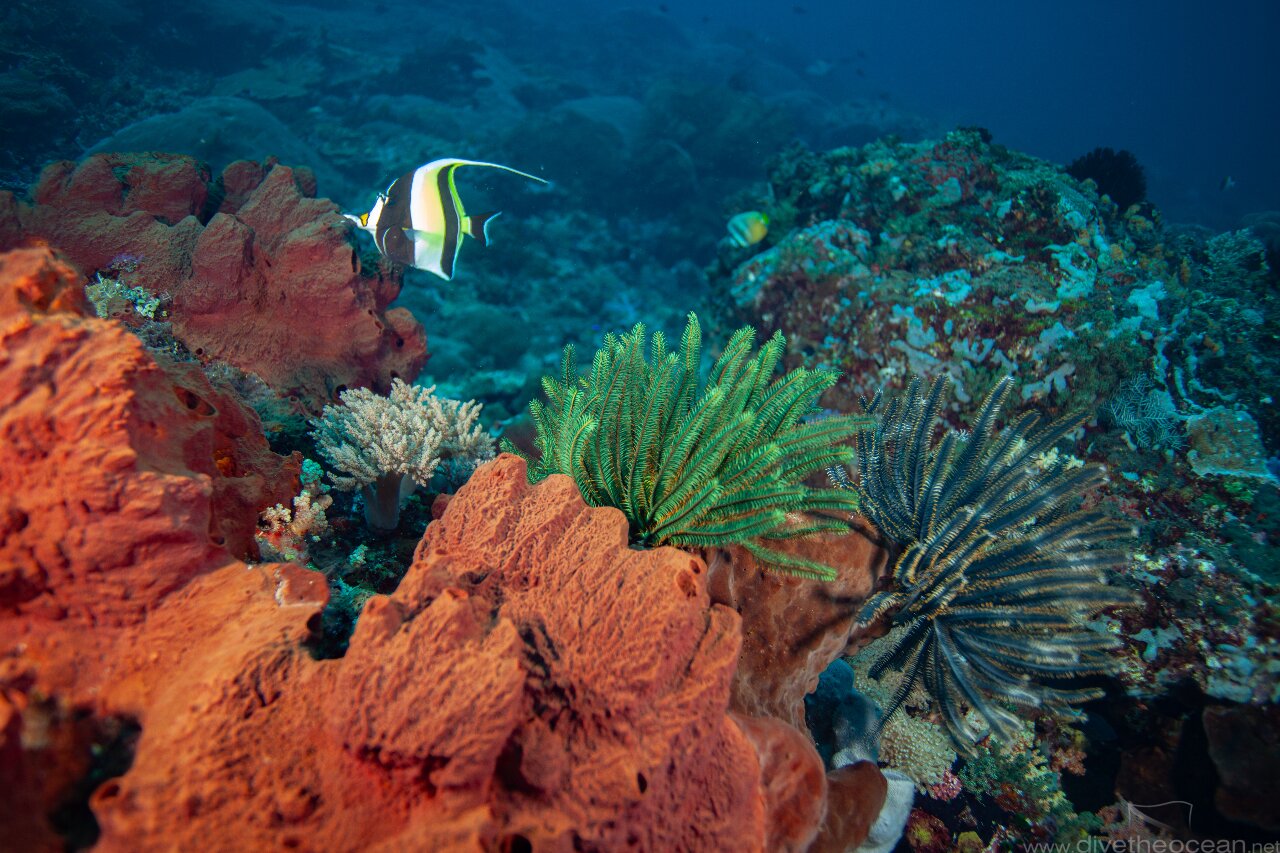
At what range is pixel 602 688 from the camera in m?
1.80

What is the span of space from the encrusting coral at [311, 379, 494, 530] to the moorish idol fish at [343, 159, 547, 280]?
97 centimetres

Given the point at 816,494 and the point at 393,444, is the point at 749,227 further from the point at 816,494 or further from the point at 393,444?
the point at 393,444

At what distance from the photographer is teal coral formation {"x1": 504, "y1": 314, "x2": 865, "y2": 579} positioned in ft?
8.61

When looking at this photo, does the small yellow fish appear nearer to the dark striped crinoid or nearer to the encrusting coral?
the dark striped crinoid

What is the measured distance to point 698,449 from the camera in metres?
2.72

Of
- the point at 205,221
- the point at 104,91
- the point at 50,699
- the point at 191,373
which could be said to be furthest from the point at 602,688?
the point at 104,91

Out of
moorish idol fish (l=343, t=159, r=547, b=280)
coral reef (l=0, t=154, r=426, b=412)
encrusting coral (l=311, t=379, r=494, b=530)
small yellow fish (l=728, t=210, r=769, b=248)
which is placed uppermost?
small yellow fish (l=728, t=210, r=769, b=248)

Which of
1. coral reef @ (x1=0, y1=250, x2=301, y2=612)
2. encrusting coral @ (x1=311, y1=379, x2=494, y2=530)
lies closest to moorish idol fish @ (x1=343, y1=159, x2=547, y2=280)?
encrusting coral @ (x1=311, y1=379, x2=494, y2=530)

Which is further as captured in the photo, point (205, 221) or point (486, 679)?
point (205, 221)

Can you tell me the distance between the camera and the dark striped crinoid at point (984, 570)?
117 inches

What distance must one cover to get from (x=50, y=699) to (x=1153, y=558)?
21.3 ft

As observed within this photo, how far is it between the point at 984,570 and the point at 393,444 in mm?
3576

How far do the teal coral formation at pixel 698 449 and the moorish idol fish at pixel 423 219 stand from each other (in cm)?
133

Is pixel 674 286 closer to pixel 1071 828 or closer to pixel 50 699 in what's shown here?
pixel 1071 828
